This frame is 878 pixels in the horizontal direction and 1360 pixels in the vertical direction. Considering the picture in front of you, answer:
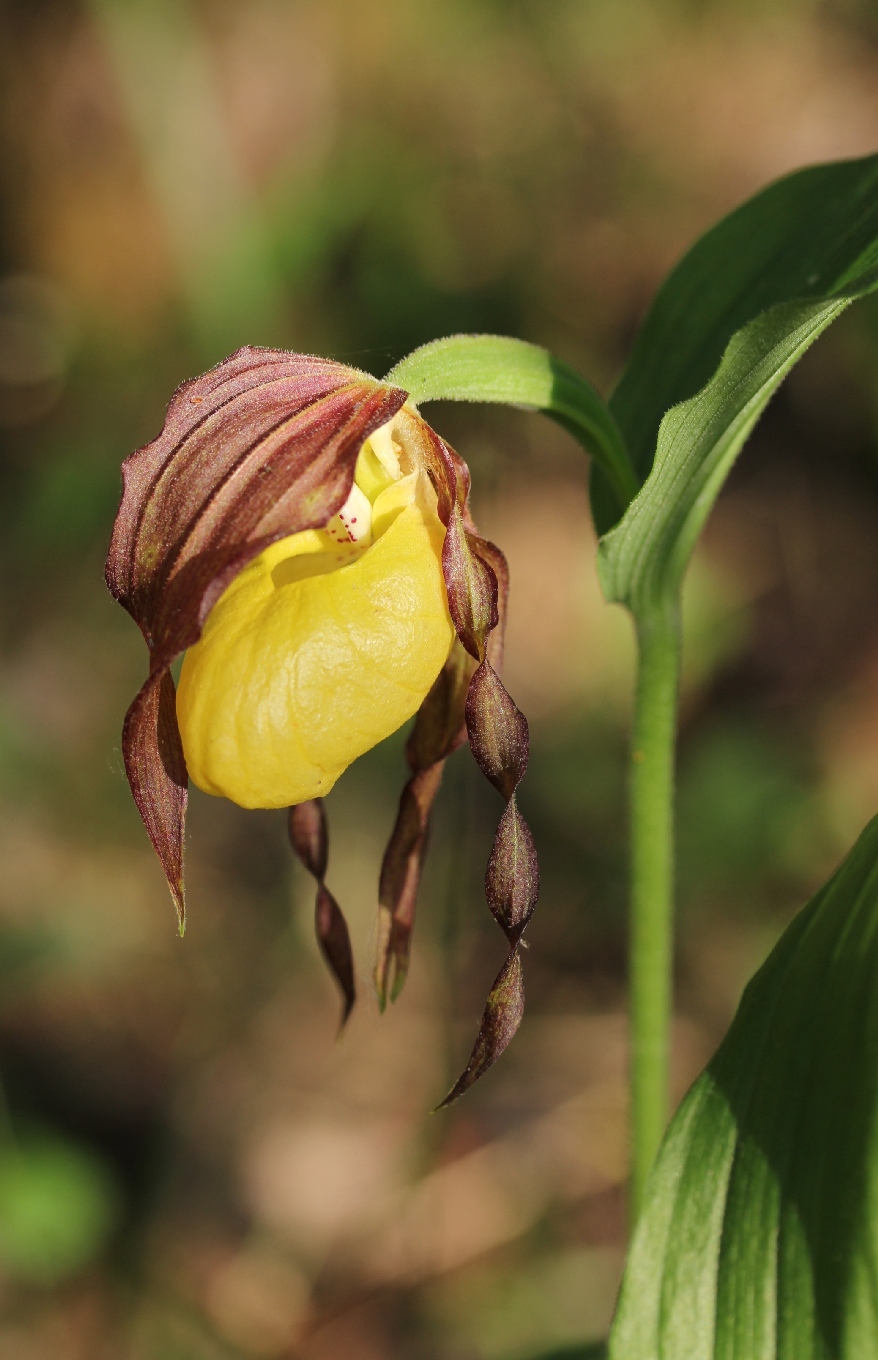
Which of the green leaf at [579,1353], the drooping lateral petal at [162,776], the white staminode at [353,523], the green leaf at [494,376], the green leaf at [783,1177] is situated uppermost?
the green leaf at [494,376]

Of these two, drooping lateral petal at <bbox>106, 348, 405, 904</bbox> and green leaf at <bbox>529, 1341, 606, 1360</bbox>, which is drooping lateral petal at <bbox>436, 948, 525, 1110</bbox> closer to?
drooping lateral petal at <bbox>106, 348, 405, 904</bbox>

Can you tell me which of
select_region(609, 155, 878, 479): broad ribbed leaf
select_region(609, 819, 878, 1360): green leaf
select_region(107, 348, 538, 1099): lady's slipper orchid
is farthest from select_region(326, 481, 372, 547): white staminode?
select_region(609, 819, 878, 1360): green leaf

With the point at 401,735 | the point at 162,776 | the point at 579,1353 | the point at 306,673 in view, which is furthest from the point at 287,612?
the point at 401,735

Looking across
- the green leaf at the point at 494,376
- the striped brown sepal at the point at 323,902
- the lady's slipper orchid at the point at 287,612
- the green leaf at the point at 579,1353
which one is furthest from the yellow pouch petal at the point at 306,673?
the green leaf at the point at 579,1353

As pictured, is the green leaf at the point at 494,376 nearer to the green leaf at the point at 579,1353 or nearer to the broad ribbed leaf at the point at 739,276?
the broad ribbed leaf at the point at 739,276

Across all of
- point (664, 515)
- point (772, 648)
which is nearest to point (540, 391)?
point (664, 515)

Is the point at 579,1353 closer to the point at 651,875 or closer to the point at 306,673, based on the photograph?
the point at 651,875

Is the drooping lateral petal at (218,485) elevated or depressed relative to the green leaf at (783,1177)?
elevated

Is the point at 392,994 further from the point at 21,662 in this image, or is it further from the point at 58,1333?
the point at 21,662
